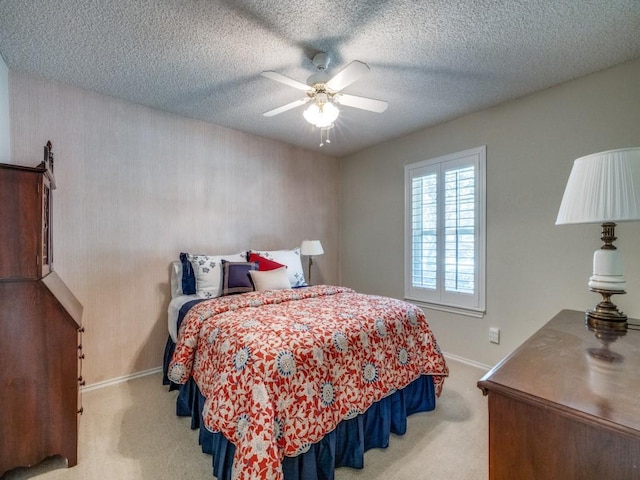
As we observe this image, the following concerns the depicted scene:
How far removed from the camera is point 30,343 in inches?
61.5

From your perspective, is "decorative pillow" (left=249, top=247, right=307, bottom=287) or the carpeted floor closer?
the carpeted floor

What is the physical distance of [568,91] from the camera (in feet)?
7.80

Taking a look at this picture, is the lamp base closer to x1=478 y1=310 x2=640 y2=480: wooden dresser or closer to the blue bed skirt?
x1=478 y1=310 x2=640 y2=480: wooden dresser

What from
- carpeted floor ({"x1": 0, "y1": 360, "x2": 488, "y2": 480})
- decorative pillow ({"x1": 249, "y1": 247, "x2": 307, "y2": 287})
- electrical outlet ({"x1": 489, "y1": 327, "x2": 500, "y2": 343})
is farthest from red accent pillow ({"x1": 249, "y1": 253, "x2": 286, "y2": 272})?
electrical outlet ({"x1": 489, "y1": 327, "x2": 500, "y2": 343})

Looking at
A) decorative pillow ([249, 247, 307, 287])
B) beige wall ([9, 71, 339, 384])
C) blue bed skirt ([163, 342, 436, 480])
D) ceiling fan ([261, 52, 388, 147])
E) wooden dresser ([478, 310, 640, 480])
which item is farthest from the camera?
decorative pillow ([249, 247, 307, 287])

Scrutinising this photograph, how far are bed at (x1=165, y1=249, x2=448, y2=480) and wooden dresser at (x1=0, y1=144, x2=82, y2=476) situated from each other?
1.81 ft

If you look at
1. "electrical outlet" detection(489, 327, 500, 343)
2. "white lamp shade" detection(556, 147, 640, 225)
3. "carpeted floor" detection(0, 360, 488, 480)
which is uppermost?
"white lamp shade" detection(556, 147, 640, 225)

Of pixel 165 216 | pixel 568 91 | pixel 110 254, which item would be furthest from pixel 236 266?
pixel 568 91

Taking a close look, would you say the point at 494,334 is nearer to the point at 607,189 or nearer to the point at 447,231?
the point at 447,231

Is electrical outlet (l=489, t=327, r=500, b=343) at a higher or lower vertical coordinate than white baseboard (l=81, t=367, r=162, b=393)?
higher

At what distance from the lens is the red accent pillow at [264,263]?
2855mm

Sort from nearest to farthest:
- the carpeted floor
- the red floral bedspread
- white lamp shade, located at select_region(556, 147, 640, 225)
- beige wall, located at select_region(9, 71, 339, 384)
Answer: white lamp shade, located at select_region(556, 147, 640, 225) < the red floral bedspread < the carpeted floor < beige wall, located at select_region(9, 71, 339, 384)

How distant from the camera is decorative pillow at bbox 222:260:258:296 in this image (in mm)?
2652

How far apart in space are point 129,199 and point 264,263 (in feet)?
4.31
